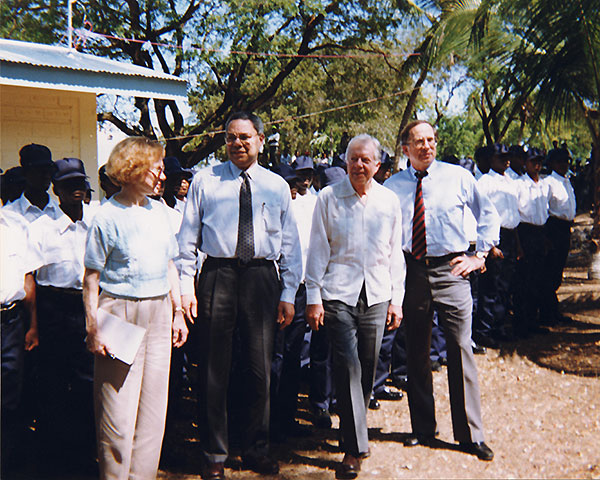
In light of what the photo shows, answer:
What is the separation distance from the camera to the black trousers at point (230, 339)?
4.23 meters

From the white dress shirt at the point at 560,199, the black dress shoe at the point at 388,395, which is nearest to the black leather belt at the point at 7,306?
the black dress shoe at the point at 388,395

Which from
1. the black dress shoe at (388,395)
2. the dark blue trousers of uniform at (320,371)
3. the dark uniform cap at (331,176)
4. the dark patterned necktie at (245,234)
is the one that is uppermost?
the dark uniform cap at (331,176)

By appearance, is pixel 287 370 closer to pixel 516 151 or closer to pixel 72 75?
pixel 516 151

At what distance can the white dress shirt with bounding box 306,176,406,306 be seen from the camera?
4.30 meters

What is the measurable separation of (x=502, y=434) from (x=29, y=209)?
393 cm

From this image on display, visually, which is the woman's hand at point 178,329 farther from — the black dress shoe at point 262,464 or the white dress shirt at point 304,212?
the white dress shirt at point 304,212

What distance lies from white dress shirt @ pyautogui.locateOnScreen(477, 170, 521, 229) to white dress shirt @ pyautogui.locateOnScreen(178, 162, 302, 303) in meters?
4.09

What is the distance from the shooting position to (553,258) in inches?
346

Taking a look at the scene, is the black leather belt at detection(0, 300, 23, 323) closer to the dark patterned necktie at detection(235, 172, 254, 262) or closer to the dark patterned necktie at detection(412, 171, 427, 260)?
the dark patterned necktie at detection(235, 172, 254, 262)

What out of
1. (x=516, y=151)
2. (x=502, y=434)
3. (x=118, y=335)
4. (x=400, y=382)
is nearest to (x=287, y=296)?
(x=118, y=335)

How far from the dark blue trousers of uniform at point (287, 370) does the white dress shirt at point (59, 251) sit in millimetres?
1573

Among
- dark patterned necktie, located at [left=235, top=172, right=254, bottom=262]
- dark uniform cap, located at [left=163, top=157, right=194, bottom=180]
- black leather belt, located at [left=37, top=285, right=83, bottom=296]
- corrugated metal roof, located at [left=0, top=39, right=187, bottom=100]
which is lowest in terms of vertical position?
black leather belt, located at [left=37, top=285, right=83, bottom=296]

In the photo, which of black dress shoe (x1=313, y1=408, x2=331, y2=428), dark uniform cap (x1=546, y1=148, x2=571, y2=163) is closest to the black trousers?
black dress shoe (x1=313, y1=408, x2=331, y2=428)

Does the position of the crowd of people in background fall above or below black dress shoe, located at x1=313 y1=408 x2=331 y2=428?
above
